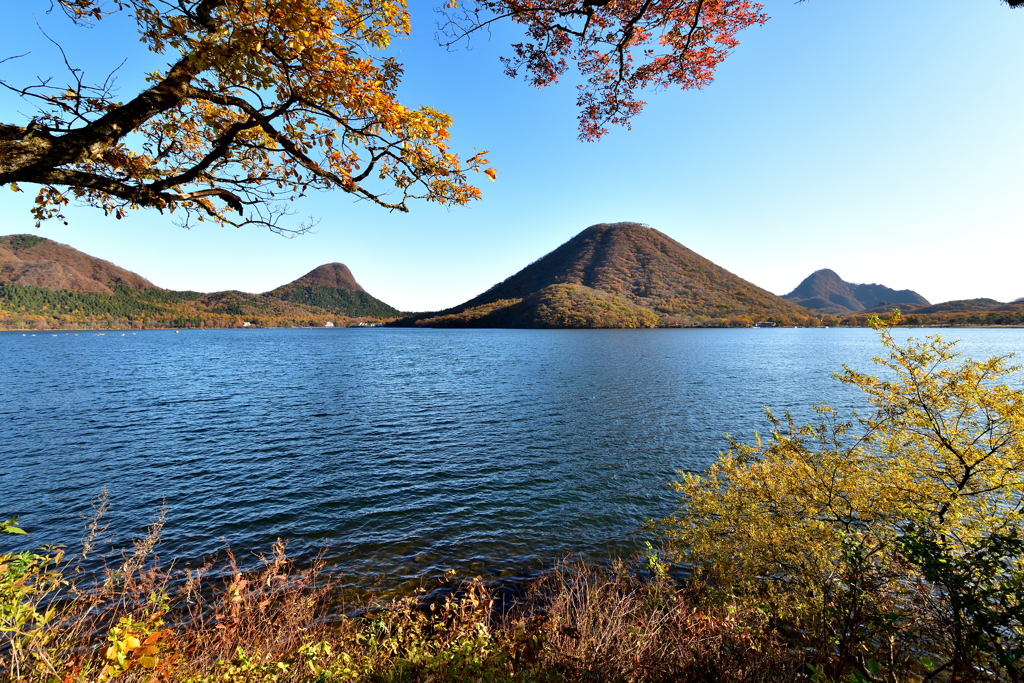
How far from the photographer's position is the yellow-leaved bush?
7.18 meters

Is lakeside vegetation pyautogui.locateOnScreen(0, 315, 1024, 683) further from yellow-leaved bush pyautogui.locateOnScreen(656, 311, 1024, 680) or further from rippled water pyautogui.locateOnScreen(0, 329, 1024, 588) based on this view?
rippled water pyautogui.locateOnScreen(0, 329, 1024, 588)

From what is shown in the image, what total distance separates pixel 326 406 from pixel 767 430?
125 ft

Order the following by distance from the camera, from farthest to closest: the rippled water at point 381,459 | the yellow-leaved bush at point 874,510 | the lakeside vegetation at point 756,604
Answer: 1. the rippled water at point 381,459
2. the yellow-leaved bush at point 874,510
3. the lakeside vegetation at point 756,604

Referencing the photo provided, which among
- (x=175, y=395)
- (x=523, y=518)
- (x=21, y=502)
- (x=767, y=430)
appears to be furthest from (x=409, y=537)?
(x=175, y=395)

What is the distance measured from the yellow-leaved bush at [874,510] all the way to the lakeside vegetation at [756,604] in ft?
0.18

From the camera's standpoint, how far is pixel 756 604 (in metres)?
9.88

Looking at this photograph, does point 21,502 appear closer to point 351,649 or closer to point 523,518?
point 351,649

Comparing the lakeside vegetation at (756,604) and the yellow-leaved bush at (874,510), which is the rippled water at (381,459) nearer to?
the lakeside vegetation at (756,604)

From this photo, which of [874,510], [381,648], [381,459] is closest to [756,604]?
[874,510]

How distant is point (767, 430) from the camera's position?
93.5 feet

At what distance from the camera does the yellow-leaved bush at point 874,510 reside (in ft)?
23.6

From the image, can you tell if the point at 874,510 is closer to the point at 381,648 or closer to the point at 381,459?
the point at 381,648

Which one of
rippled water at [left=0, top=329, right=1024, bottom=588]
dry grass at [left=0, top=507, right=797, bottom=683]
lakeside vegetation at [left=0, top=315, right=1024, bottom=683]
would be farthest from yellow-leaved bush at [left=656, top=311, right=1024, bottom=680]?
rippled water at [left=0, top=329, right=1024, bottom=588]

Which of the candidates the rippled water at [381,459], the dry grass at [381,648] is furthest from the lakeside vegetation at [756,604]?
the rippled water at [381,459]
